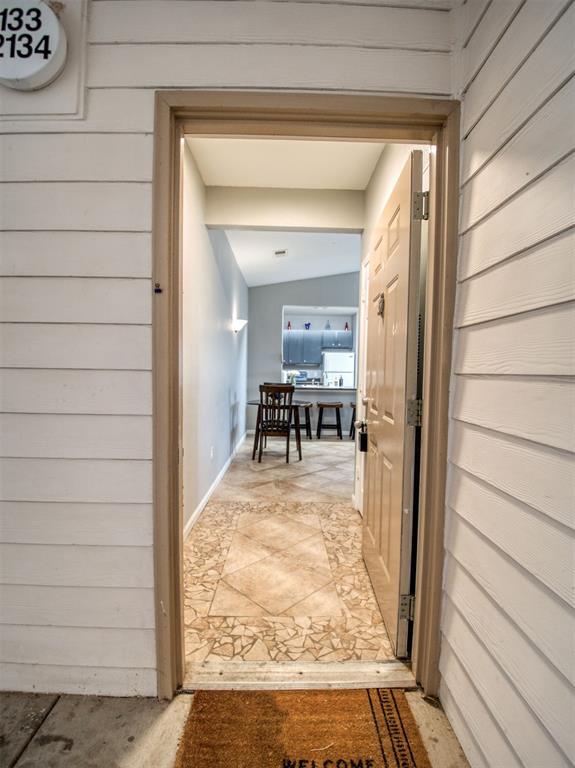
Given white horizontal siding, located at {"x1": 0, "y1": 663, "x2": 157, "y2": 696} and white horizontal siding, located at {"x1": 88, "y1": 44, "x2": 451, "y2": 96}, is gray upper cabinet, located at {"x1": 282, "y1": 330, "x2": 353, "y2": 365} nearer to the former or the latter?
white horizontal siding, located at {"x1": 88, "y1": 44, "x2": 451, "y2": 96}

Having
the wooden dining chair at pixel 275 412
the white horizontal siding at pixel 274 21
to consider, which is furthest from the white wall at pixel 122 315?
the wooden dining chair at pixel 275 412

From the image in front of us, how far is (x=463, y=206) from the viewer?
113 cm

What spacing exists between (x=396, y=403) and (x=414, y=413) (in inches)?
4.8

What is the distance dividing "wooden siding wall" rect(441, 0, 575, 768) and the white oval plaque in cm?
133

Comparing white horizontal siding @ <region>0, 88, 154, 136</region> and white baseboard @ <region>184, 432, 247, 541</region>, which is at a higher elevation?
white horizontal siding @ <region>0, 88, 154, 136</region>

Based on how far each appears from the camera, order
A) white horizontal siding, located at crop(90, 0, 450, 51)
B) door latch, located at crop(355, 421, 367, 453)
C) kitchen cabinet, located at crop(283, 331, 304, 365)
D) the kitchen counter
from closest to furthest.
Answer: white horizontal siding, located at crop(90, 0, 450, 51) < door latch, located at crop(355, 421, 367, 453) < the kitchen counter < kitchen cabinet, located at crop(283, 331, 304, 365)

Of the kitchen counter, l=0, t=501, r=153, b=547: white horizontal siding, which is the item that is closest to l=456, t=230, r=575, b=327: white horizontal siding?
l=0, t=501, r=153, b=547: white horizontal siding

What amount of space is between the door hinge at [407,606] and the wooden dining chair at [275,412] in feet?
10.0

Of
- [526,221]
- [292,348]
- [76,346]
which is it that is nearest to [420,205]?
[526,221]

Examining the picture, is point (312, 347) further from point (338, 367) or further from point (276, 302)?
point (276, 302)

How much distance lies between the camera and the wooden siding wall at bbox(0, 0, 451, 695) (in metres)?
1.15

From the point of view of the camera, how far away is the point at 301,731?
111 cm

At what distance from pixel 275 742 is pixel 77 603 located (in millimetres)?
809

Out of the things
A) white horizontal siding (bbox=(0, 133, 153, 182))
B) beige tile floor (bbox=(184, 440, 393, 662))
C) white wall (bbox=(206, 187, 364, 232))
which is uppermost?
white wall (bbox=(206, 187, 364, 232))
